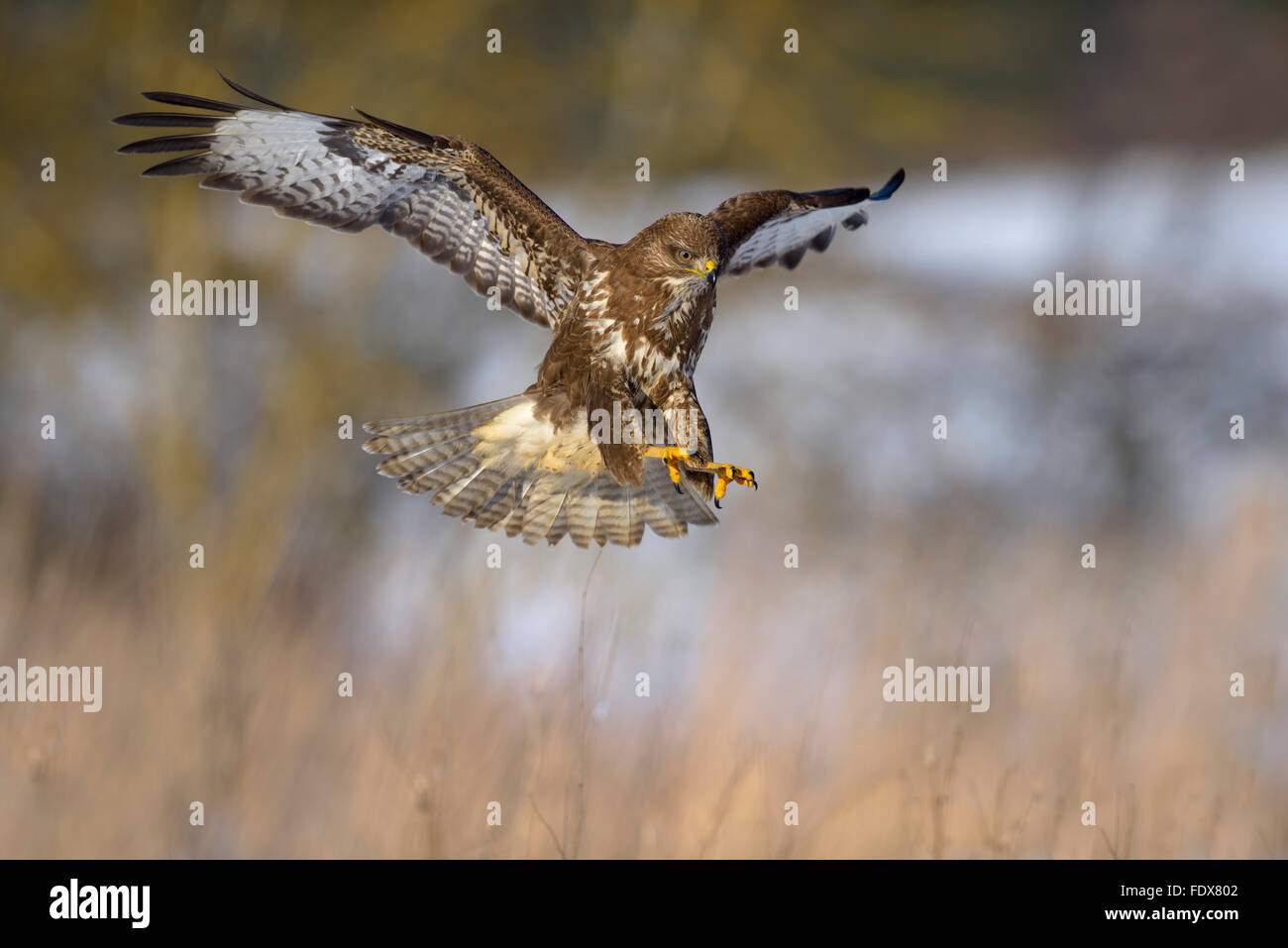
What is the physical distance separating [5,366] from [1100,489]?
8870mm

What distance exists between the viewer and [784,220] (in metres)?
4.59

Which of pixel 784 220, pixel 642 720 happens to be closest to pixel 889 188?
pixel 784 220

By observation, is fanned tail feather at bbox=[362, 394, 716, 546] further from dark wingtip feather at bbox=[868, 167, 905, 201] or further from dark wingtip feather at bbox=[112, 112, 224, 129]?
dark wingtip feather at bbox=[868, 167, 905, 201]

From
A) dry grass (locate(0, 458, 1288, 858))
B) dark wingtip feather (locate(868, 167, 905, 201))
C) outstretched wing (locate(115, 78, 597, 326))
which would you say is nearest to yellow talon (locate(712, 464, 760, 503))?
dry grass (locate(0, 458, 1288, 858))

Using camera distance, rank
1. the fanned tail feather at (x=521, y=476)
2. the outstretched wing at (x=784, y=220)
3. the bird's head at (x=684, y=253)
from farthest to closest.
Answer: the outstretched wing at (x=784, y=220) < the fanned tail feather at (x=521, y=476) < the bird's head at (x=684, y=253)

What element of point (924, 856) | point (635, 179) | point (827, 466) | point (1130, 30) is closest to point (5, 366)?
point (635, 179)

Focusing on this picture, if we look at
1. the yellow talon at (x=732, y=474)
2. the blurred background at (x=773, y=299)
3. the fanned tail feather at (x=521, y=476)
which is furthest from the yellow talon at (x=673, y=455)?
the blurred background at (x=773, y=299)

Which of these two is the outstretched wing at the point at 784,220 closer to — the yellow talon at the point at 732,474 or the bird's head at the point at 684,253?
the bird's head at the point at 684,253

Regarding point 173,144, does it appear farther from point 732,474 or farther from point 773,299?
point 773,299

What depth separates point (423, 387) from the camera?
28.6ft

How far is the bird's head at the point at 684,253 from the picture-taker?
3.58 meters

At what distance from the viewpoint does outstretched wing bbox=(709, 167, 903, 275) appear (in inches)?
165

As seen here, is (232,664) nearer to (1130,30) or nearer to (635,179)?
(635,179)

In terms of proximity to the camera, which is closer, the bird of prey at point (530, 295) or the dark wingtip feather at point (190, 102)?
the dark wingtip feather at point (190, 102)
